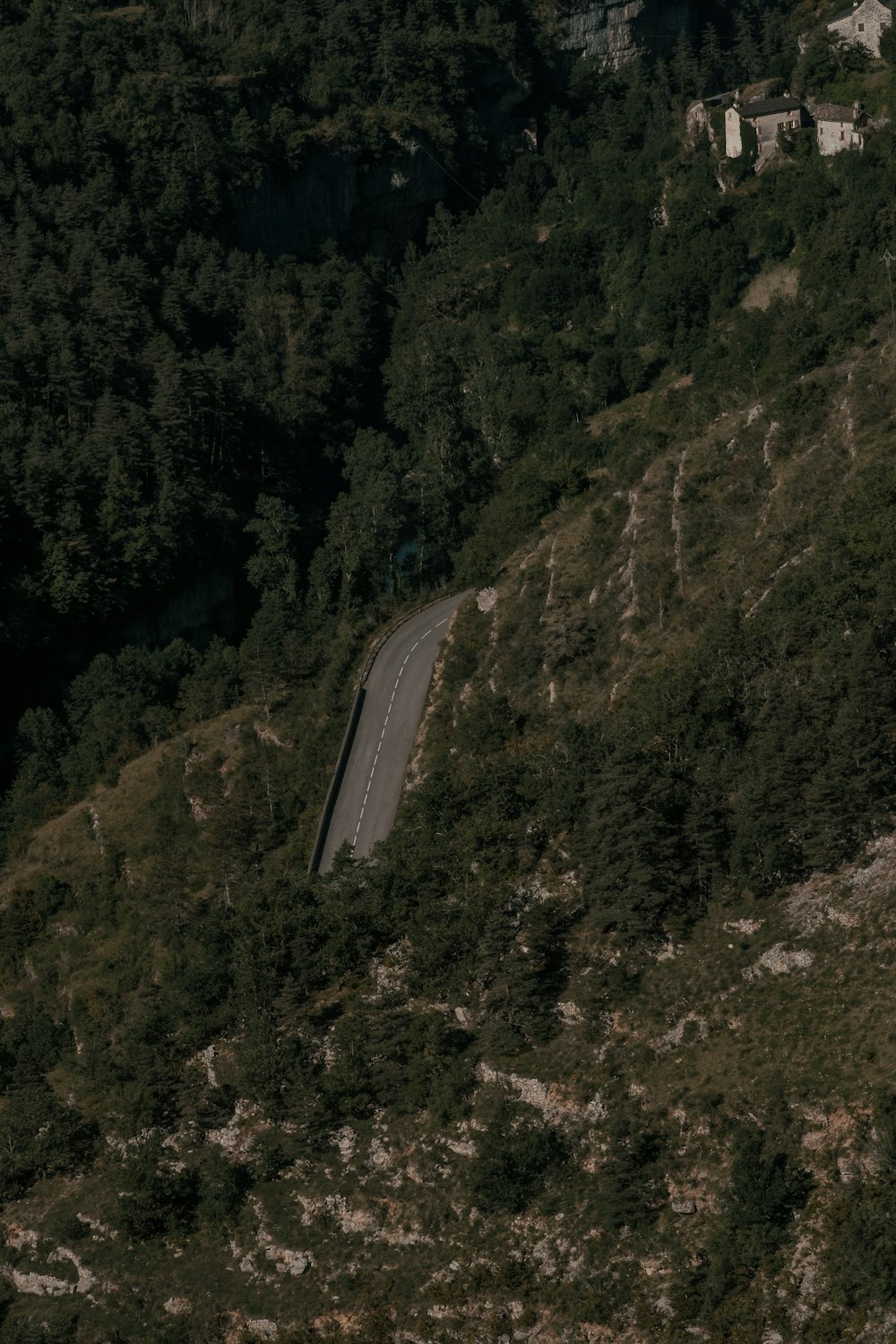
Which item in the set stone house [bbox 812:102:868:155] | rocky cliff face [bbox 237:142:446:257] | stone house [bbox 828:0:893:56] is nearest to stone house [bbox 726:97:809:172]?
stone house [bbox 812:102:868:155]

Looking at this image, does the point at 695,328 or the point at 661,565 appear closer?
the point at 661,565

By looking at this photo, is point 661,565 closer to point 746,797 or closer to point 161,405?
point 746,797

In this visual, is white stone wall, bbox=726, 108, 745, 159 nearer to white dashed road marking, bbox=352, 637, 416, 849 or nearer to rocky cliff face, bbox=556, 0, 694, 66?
rocky cliff face, bbox=556, 0, 694, 66

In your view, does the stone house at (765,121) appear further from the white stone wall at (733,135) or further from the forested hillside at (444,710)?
the forested hillside at (444,710)

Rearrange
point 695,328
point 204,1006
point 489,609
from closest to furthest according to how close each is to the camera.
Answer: point 204,1006 → point 489,609 → point 695,328

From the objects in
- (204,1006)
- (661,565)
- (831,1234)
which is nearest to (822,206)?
(661,565)

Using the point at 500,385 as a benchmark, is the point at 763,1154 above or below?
below
